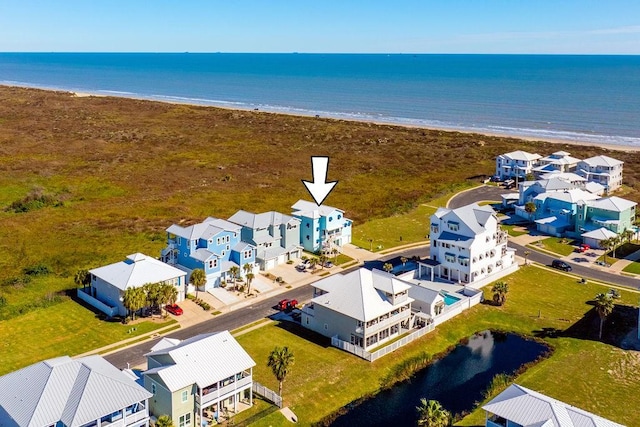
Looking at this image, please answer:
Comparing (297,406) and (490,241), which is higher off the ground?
(490,241)

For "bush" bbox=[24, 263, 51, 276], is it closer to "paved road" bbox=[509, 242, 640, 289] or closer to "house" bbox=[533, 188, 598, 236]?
"paved road" bbox=[509, 242, 640, 289]

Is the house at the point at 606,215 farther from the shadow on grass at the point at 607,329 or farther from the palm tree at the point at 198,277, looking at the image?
the palm tree at the point at 198,277

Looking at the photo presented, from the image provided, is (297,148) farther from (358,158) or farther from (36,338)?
(36,338)

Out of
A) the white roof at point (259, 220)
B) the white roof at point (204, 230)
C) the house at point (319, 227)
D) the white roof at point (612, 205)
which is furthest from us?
the white roof at point (612, 205)

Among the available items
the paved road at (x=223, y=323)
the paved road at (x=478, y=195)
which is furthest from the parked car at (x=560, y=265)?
the paved road at (x=223, y=323)

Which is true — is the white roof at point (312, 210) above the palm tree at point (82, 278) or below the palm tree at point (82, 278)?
above

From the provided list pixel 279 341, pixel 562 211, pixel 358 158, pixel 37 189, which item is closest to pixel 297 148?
pixel 358 158
